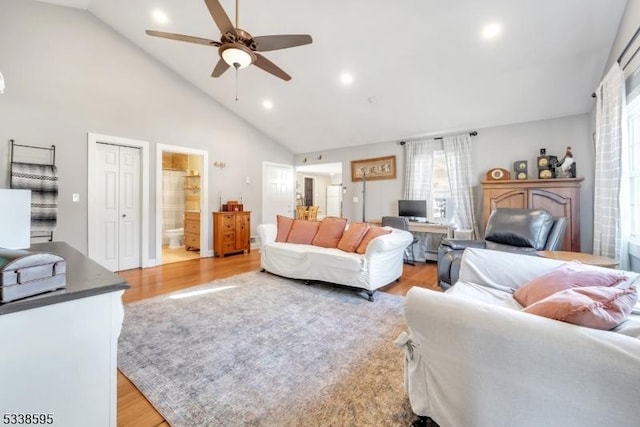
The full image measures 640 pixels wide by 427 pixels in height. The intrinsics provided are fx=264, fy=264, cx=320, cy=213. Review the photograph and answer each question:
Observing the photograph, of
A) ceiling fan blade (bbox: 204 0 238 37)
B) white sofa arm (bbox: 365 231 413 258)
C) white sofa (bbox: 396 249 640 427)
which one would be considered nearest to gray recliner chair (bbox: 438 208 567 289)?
white sofa arm (bbox: 365 231 413 258)

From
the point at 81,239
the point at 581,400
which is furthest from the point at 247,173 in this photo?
the point at 581,400

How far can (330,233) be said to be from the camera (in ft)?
12.2

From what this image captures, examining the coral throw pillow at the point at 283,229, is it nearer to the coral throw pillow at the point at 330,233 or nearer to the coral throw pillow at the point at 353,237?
the coral throw pillow at the point at 330,233

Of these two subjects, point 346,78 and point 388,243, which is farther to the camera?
point 346,78

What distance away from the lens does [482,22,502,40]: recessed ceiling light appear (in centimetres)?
278

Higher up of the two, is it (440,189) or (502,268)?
(440,189)

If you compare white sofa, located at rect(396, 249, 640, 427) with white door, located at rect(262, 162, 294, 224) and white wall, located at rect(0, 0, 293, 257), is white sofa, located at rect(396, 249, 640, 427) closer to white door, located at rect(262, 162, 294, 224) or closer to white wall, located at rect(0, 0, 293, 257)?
white wall, located at rect(0, 0, 293, 257)

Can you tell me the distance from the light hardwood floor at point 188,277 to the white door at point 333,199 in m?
5.43

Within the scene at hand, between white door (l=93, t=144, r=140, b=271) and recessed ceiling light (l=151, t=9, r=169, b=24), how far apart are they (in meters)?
1.93

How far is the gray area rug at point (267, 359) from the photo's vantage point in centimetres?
140

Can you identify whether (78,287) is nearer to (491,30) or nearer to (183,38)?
(183,38)

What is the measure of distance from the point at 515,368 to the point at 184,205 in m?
7.33

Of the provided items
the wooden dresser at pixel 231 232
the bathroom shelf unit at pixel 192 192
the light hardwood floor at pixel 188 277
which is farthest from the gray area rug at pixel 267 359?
the bathroom shelf unit at pixel 192 192

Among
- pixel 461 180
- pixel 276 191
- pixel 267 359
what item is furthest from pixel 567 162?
pixel 276 191
